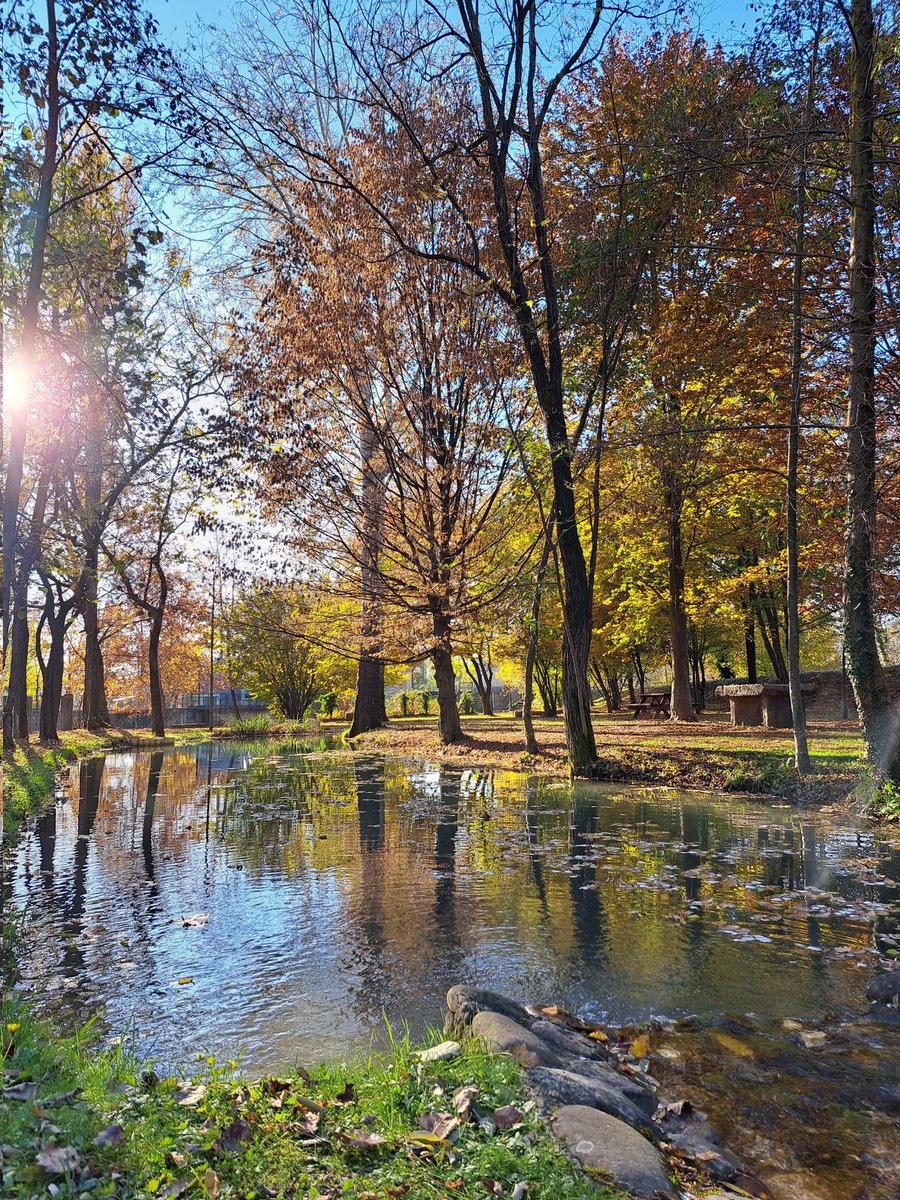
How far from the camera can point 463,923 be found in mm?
5836

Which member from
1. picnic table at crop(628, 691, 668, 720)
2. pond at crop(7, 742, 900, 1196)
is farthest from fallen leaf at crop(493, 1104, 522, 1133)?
picnic table at crop(628, 691, 668, 720)

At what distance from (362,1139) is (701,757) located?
36.8 feet

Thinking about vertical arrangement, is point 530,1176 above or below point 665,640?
below

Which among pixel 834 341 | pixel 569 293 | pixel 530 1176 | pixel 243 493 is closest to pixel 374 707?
pixel 243 493

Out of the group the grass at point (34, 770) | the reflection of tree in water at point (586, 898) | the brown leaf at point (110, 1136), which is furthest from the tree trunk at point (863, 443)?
the grass at point (34, 770)

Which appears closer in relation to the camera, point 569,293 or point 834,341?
point 834,341

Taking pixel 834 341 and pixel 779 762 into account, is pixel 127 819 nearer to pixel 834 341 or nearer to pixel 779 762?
pixel 779 762

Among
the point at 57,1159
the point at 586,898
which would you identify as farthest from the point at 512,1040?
the point at 586,898

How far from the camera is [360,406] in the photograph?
54.3 feet

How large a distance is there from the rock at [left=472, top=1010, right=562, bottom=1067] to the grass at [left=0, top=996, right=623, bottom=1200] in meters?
0.09

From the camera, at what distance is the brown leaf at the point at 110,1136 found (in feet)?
8.20

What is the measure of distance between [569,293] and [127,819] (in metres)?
11.4

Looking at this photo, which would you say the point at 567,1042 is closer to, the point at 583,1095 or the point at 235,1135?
the point at 583,1095

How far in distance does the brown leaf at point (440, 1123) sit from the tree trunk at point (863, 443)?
8324 mm
